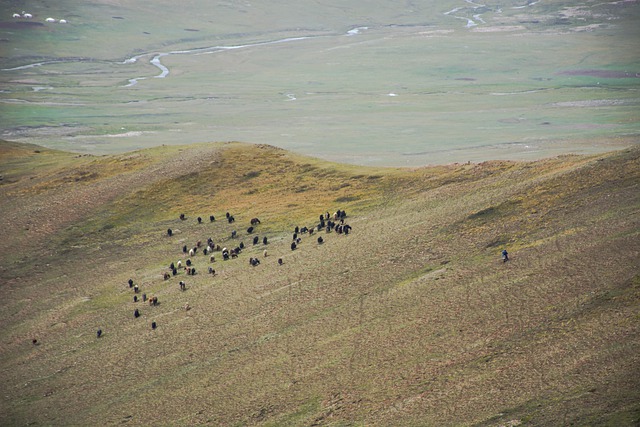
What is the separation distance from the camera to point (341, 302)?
170 feet

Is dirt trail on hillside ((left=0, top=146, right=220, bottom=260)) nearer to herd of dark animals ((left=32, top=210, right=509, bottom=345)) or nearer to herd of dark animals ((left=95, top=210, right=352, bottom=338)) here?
herd of dark animals ((left=32, top=210, right=509, bottom=345))

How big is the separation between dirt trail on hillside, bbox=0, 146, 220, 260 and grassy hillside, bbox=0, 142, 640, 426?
374 millimetres

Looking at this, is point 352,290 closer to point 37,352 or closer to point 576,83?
point 37,352

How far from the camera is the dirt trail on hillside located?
75.6m

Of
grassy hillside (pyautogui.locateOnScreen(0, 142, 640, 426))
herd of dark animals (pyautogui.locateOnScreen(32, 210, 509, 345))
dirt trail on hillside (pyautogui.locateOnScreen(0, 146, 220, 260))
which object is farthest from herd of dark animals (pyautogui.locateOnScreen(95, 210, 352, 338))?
dirt trail on hillside (pyautogui.locateOnScreen(0, 146, 220, 260))

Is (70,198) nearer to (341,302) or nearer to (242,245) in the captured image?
(242,245)

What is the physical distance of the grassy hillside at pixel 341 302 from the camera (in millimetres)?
38375

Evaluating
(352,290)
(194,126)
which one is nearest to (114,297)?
(352,290)

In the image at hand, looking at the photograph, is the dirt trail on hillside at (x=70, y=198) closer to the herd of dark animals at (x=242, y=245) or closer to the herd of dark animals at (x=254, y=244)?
the herd of dark animals at (x=242, y=245)

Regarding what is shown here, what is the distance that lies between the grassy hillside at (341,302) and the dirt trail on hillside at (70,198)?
374mm

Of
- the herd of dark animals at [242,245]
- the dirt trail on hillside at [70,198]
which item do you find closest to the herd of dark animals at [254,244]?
the herd of dark animals at [242,245]

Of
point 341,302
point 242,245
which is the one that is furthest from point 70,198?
point 341,302

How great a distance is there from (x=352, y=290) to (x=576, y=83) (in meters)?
146

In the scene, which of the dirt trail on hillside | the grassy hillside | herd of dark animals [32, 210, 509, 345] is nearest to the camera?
the grassy hillside
